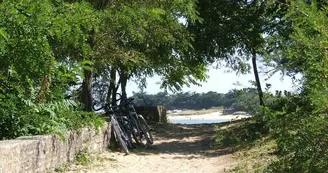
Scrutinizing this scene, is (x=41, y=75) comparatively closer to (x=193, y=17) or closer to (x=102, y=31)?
(x=102, y=31)

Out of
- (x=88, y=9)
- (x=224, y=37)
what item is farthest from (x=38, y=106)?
(x=224, y=37)

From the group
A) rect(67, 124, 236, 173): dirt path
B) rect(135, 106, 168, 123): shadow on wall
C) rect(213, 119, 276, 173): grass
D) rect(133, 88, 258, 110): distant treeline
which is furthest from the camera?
rect(133, 88, 258, 110): distant treeline

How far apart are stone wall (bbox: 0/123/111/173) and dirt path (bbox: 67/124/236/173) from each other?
12.5 inches

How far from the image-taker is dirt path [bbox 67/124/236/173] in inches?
336

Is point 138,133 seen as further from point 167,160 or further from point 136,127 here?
point 167,160

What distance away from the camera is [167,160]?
984cm

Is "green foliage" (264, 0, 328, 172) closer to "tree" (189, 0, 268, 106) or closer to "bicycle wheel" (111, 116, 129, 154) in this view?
"bicycle wheel" (111, 116, 129, 154)

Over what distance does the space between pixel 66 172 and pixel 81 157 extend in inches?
41.1

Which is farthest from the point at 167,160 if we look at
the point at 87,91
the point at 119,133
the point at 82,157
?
the point at 87,91

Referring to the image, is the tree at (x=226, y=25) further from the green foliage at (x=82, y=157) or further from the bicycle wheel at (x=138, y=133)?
the green foliage at (x=82, y=157)

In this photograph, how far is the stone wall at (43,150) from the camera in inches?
221

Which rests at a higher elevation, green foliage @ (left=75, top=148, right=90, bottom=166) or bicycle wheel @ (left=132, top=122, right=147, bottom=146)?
bicycle wheel @ (left=132, top=122, right=147, bottom=146)

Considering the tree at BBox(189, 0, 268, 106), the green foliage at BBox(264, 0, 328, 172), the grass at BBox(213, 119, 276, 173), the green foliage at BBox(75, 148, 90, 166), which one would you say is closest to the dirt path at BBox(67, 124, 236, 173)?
the green foliage at BBox(75, 148, 90, 166)

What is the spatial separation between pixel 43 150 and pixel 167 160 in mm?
3605
